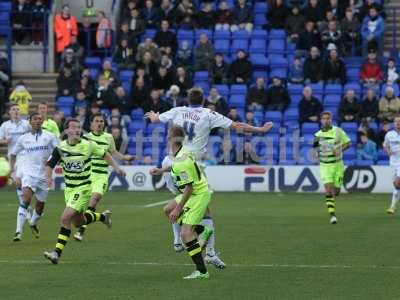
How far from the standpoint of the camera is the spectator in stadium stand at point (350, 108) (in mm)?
32375

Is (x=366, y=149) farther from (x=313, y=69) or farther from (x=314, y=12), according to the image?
(x=314, y=12)

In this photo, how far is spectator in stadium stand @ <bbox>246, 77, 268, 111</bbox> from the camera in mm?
33094

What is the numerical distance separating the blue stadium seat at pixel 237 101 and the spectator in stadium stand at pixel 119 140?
11.5 feet

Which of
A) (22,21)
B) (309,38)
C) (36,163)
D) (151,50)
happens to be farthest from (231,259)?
(22,21)

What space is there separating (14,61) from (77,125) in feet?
68.9

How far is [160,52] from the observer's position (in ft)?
114

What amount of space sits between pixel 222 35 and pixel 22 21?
6.38m

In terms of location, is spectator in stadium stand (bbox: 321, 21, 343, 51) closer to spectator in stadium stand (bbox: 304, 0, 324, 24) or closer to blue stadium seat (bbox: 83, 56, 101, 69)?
spectator in stadium stand (bbox: 304, 0, 324, 24)

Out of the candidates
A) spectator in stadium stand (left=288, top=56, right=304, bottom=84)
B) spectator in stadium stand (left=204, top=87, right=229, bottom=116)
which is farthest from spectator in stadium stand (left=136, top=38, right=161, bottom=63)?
spectator in stadium stand (left=288, top=56, right=304, bottom=84)

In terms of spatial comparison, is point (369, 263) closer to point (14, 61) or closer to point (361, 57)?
point (361, 57)

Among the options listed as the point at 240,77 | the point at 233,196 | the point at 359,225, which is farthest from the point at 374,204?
the point at 240,77

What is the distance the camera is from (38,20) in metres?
36.7

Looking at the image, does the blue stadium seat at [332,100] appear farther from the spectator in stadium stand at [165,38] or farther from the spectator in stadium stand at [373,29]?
the spectator in stadium stand at [165,38]

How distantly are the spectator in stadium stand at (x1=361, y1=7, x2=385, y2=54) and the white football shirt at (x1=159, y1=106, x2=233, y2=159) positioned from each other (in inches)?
785
